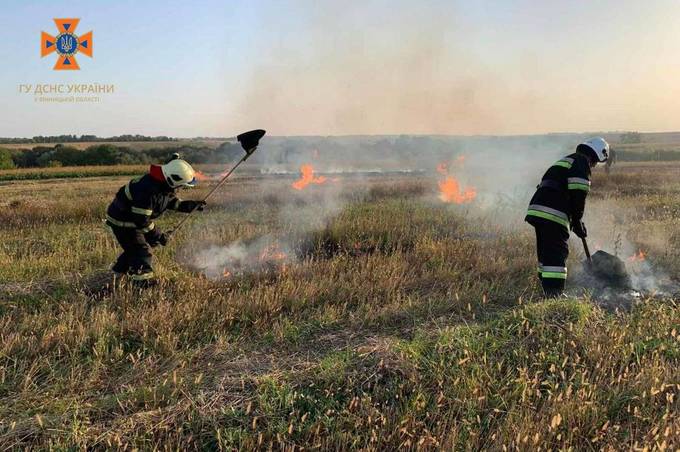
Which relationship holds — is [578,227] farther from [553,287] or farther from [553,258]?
[553,287]

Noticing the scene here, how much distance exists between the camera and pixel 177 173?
210 inches

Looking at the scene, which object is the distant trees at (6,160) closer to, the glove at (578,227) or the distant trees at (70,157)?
the distant trees at (70,157)

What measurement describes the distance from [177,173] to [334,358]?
10.4 ft

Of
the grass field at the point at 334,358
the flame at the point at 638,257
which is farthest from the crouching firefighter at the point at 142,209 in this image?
the flame at the point at 638,257

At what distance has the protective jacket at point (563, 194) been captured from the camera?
5340mm

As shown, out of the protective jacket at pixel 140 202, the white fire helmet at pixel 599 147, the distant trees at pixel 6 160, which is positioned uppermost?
the distant trees at pixel 6 160

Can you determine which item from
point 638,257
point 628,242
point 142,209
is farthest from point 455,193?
point 142,209

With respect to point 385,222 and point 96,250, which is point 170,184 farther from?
point 385,222

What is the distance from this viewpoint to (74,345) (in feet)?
12.8

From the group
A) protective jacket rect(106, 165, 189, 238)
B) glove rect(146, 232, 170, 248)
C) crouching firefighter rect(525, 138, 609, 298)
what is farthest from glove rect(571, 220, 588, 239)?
glove rect(146, 232, 170, 248)

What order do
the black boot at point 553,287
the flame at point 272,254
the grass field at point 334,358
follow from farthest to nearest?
the flame at point 272,254 → the black boot at point 553,287 → the grass field at point 334,358

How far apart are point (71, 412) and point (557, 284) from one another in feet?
16.8

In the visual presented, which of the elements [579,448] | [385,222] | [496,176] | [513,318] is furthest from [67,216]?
[496,176]

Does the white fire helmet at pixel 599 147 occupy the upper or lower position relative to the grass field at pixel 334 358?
upper
